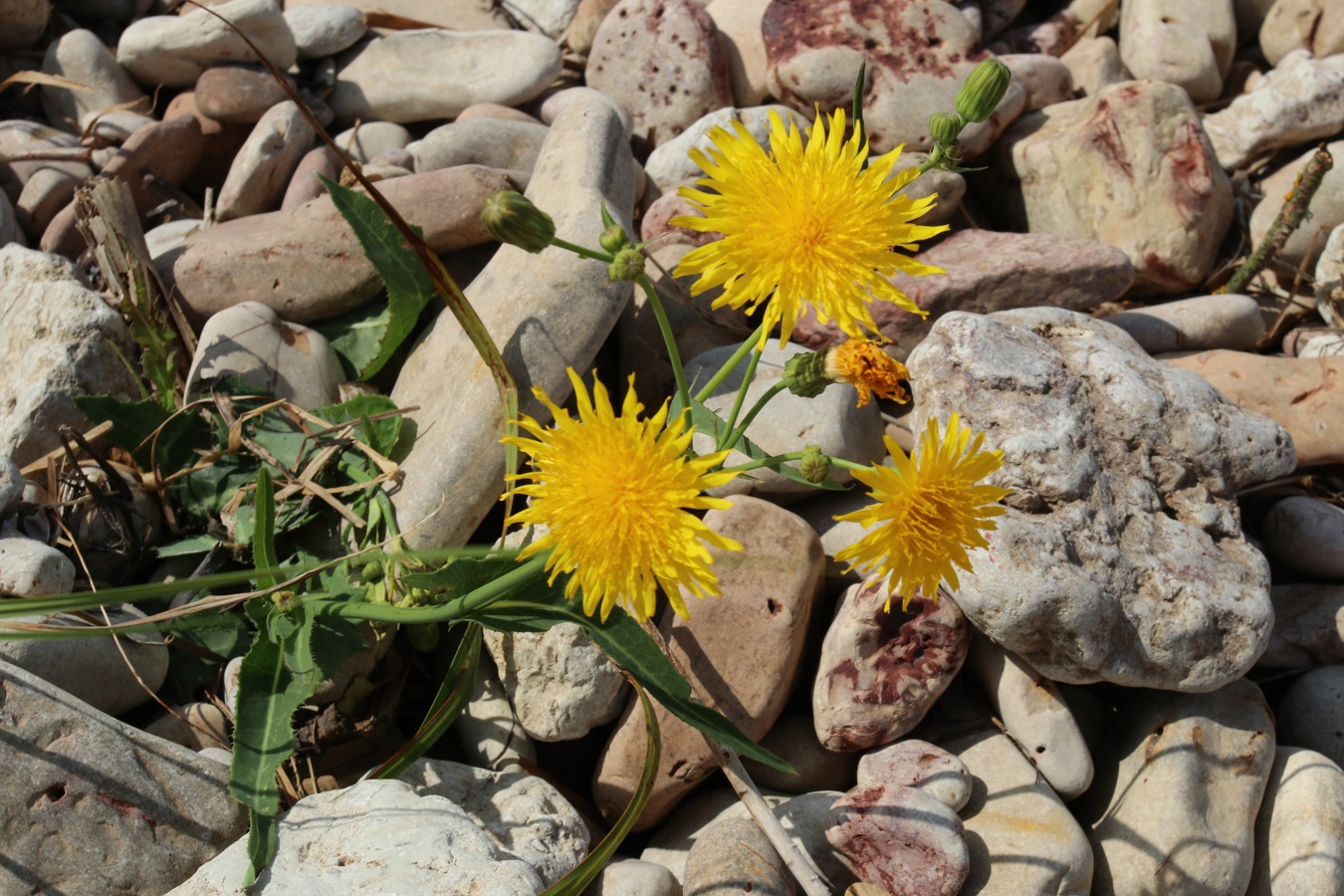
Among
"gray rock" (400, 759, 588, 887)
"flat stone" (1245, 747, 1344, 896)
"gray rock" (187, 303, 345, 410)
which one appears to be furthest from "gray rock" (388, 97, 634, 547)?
"flat stone" (1245, 747, 1344, 896)

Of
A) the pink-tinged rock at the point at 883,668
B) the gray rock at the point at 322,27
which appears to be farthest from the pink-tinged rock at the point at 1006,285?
the gray rock at the point at 322,27

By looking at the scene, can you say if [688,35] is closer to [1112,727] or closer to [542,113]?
[542,113]

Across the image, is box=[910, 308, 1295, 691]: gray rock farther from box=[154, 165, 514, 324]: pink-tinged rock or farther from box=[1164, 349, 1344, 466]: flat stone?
box=[154, 165, 514, 324]: pink-tinged rock

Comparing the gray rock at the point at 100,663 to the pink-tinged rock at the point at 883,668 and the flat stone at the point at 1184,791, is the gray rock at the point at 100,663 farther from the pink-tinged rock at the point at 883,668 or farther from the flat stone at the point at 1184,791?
the flat stone at the point at 1184,791

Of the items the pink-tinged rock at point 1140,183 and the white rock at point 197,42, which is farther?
the white rock at point 197,42

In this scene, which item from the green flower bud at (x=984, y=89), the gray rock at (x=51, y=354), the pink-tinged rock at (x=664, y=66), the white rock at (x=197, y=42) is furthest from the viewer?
the pink-tinged rock at (x=664, y=66)

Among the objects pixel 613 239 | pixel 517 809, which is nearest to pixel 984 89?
pixel 613 239
